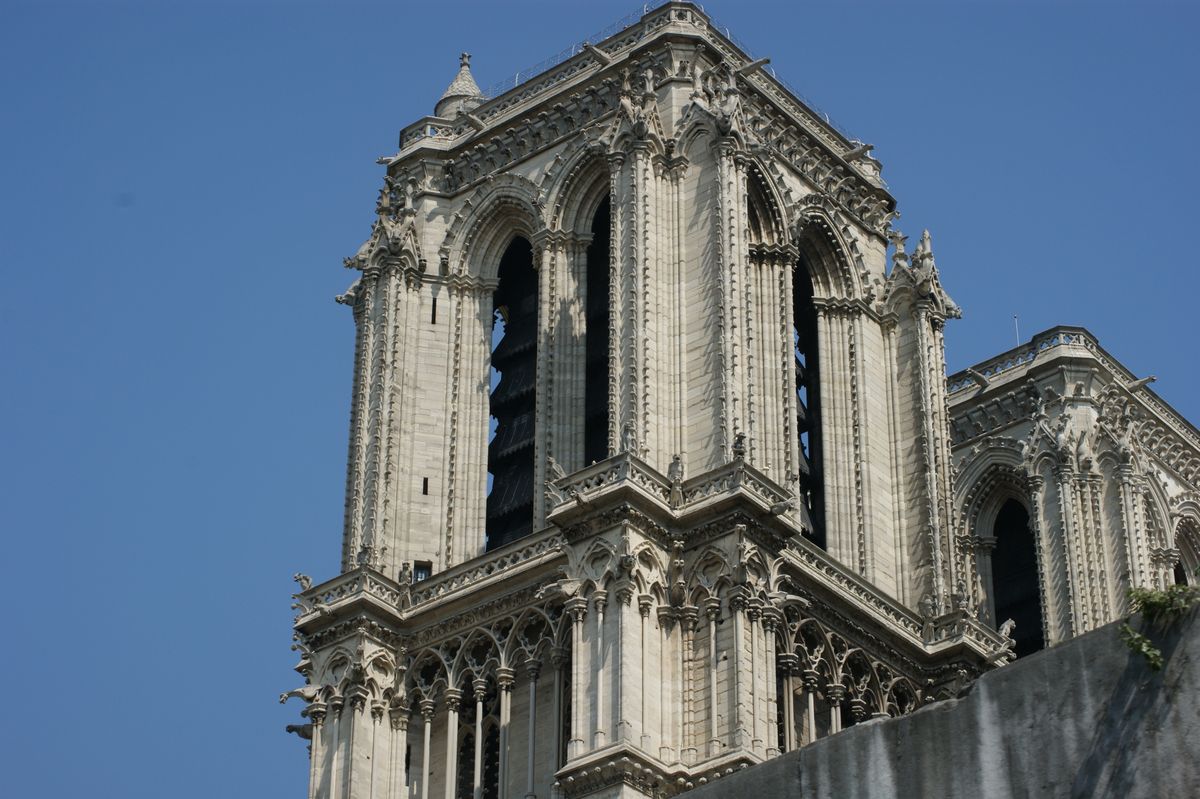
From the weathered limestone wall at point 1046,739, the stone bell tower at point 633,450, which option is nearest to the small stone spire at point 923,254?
the stone bell tower at point 633,450

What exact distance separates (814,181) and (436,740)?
1342 centimetres

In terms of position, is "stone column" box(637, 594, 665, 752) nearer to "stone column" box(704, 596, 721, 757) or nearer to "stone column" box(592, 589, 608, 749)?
"stone column" box(592, 589, 608, 749)

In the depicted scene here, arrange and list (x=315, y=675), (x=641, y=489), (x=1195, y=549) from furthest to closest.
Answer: (x=1195, y=549) < (x=315, y=675) < (x=641, y=489)

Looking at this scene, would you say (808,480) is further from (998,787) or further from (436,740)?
(998,787)

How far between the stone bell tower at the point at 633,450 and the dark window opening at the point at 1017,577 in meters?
7.49

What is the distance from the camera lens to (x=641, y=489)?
132ft

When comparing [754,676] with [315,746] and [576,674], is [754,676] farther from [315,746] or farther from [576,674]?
[315,746]

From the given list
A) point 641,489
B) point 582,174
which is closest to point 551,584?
point 641,489

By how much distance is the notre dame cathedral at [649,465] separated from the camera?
131 ft

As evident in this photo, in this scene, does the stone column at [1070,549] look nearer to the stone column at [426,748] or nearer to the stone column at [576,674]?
the stone column at [576,674]

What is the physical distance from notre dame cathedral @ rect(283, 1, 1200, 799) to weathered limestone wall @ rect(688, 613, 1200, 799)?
2234cm

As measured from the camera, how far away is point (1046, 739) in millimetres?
14969

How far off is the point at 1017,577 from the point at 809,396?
9606 mm

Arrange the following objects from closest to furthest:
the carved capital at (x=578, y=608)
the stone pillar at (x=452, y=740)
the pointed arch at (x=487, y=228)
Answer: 1. the carved capital at (x=578, y=608)
2. the stone pillar at (x=452, y=740)
3. the pointed arch at (x=487, y=228)
